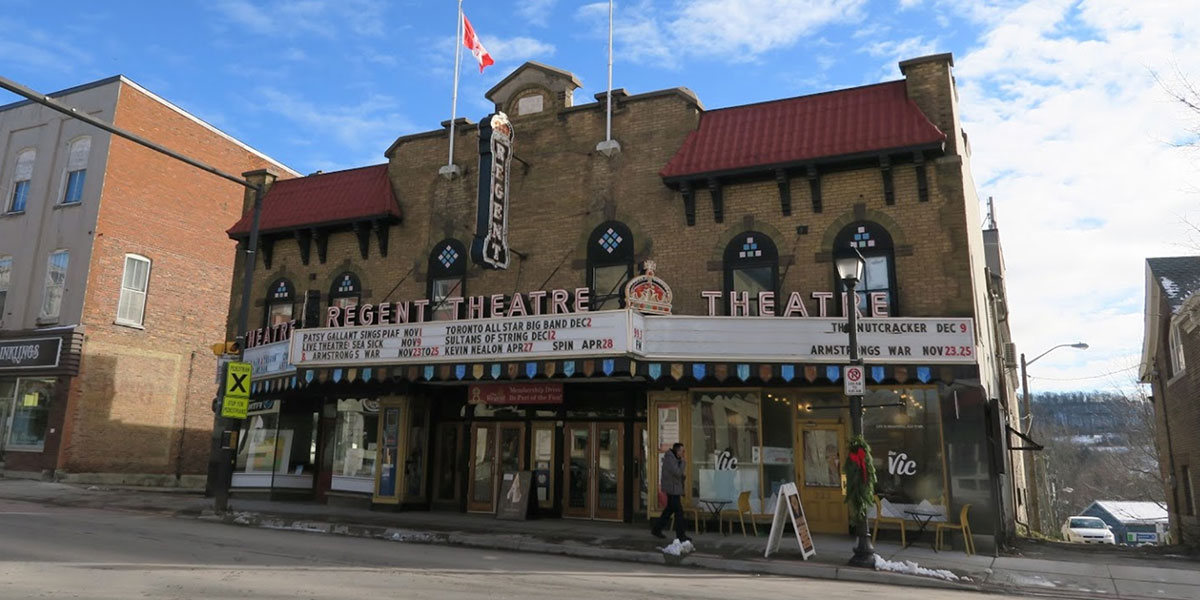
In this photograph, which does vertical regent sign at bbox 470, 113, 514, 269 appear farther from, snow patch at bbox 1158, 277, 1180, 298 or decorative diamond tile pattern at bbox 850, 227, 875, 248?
→ snow patch at bbox 1158, 277, 1180, 298

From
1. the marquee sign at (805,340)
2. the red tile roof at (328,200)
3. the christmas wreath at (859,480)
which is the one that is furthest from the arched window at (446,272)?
the christmas wreath at (859,480)

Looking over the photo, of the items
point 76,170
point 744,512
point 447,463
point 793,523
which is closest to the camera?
point 793,523

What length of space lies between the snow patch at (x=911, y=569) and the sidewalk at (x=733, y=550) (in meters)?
0.21

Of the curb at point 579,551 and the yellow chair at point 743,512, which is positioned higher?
the yellow chair at point 743,512

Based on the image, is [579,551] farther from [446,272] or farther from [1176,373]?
[1176,373]

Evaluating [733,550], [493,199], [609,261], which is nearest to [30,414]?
[493,199]

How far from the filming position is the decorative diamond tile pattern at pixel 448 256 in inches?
782

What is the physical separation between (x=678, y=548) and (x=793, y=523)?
1.90 m

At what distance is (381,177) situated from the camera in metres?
21.4

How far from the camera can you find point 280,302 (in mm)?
22203

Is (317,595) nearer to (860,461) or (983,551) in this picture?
(860,461)

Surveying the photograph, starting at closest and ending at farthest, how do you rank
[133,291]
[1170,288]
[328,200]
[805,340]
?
[805,340], [328,200], [1170,288], [133,291]

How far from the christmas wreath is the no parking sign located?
71cm

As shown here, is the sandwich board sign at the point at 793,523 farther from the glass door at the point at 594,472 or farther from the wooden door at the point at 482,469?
the wooden door at the point at 482,469
